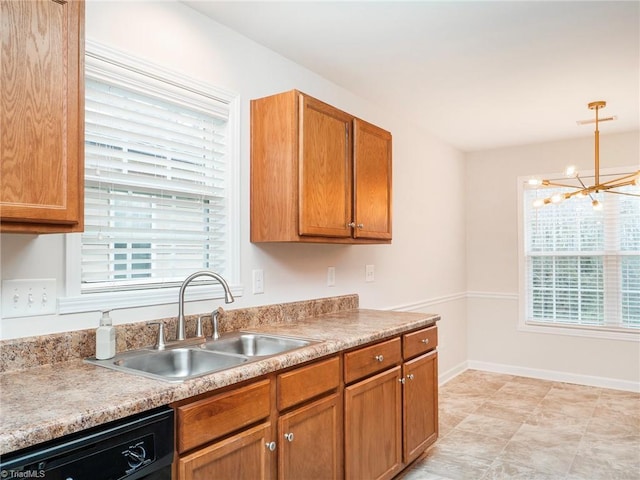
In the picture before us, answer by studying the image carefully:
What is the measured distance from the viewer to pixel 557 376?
15.8 ft

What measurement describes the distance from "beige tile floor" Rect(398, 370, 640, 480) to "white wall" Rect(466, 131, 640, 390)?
8.9 inches

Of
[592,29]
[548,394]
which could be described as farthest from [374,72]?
[548,394]

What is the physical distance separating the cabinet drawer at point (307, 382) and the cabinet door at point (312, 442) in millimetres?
49

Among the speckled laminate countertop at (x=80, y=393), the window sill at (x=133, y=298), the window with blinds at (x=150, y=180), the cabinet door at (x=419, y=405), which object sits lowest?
the cabinet door at (x=419, y=405)

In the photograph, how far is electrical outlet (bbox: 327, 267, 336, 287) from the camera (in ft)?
10.3

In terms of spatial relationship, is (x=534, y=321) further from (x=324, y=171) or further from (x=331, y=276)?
(x=324, y=171)

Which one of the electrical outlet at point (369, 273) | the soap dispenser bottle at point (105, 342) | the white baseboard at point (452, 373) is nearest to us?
the soap dispenser bottle at point (105, 342)

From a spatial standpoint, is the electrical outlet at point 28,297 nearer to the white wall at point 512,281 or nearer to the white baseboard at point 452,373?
the white baseboard at point 452,373

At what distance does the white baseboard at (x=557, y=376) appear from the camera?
14.7 feet

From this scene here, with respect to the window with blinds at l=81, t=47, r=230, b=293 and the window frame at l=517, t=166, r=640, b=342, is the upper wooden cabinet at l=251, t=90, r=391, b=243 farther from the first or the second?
the window frame at l=517, t=166, r=640, b=342

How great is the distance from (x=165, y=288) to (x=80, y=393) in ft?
2.76

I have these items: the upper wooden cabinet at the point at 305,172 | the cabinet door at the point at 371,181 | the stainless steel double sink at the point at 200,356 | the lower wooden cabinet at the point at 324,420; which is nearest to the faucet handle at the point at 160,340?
the stainless steel double sink at the point at 200,356

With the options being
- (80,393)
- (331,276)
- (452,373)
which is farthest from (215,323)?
(452,373)

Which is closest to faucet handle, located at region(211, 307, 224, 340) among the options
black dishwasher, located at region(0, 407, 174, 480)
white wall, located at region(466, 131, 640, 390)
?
black dishwasher, located at region(0, 407, 174, 480)
